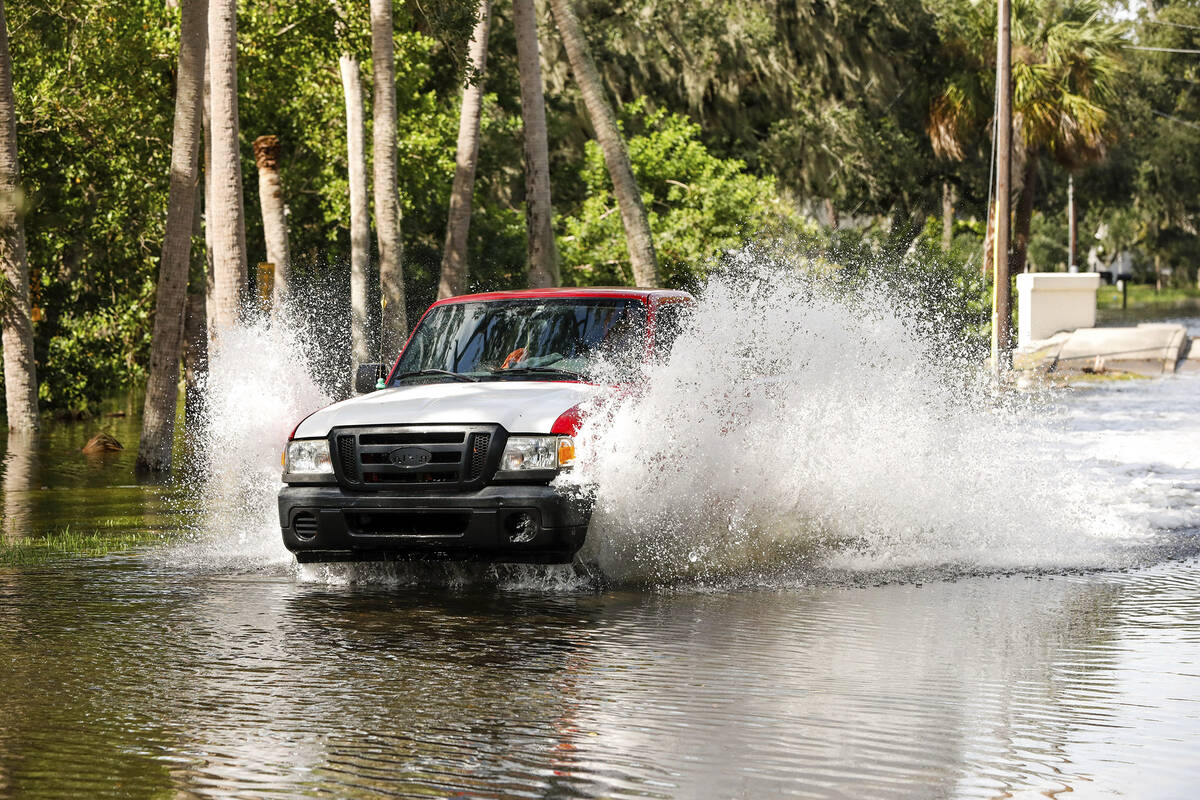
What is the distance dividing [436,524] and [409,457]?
1.28 feet

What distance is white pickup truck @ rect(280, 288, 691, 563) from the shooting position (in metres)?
9.16

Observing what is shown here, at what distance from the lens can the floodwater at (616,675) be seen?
5609mm

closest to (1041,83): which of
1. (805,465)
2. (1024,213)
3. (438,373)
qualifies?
(1024,213)

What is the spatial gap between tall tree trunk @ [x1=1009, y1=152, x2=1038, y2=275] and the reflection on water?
113 feet

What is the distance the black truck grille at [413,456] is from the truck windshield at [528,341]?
41.4 inches

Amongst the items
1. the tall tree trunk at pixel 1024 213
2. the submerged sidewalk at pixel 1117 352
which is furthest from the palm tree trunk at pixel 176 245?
the tall tree trunk at pixel 1024 213

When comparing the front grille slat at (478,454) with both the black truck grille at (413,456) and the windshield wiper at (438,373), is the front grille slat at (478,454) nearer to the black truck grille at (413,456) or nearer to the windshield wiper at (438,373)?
the black truck grille at (413,456)

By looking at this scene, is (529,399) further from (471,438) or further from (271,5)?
(271,5)

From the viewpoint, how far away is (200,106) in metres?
19.2

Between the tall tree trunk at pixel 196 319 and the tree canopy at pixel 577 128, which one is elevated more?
the tree canopy at pixel 577 128

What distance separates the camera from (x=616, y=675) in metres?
7.28

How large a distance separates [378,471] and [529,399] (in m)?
0.91

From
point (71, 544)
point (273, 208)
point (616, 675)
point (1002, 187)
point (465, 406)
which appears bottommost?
point (71, 544)

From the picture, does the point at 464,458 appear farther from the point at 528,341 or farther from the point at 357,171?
the point at 357,171
